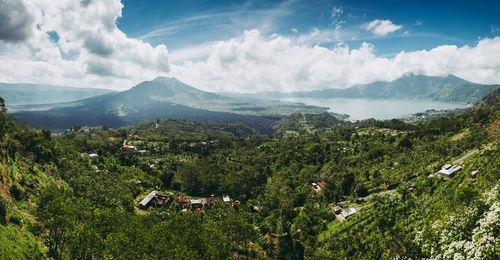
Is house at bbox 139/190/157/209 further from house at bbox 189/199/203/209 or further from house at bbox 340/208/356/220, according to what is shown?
house at bbox 340/208/356/220

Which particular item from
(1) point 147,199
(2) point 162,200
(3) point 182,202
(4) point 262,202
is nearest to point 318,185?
(4) point 262,202

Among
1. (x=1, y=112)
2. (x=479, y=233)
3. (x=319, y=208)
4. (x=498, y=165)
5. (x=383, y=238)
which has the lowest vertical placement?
(x=319, y=208)

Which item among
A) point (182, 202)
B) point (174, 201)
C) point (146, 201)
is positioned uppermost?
point (146, 201)

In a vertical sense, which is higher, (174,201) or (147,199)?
(147,199)

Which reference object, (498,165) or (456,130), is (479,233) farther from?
(456,130)

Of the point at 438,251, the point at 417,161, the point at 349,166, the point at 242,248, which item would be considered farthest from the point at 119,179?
the point at 417,161

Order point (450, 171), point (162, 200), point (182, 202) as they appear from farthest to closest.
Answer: point (182, 202)
point (162, 200)
point (450, 171)

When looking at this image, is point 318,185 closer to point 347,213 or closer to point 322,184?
point 322,184

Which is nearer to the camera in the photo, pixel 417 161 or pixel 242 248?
pixel 242 248
